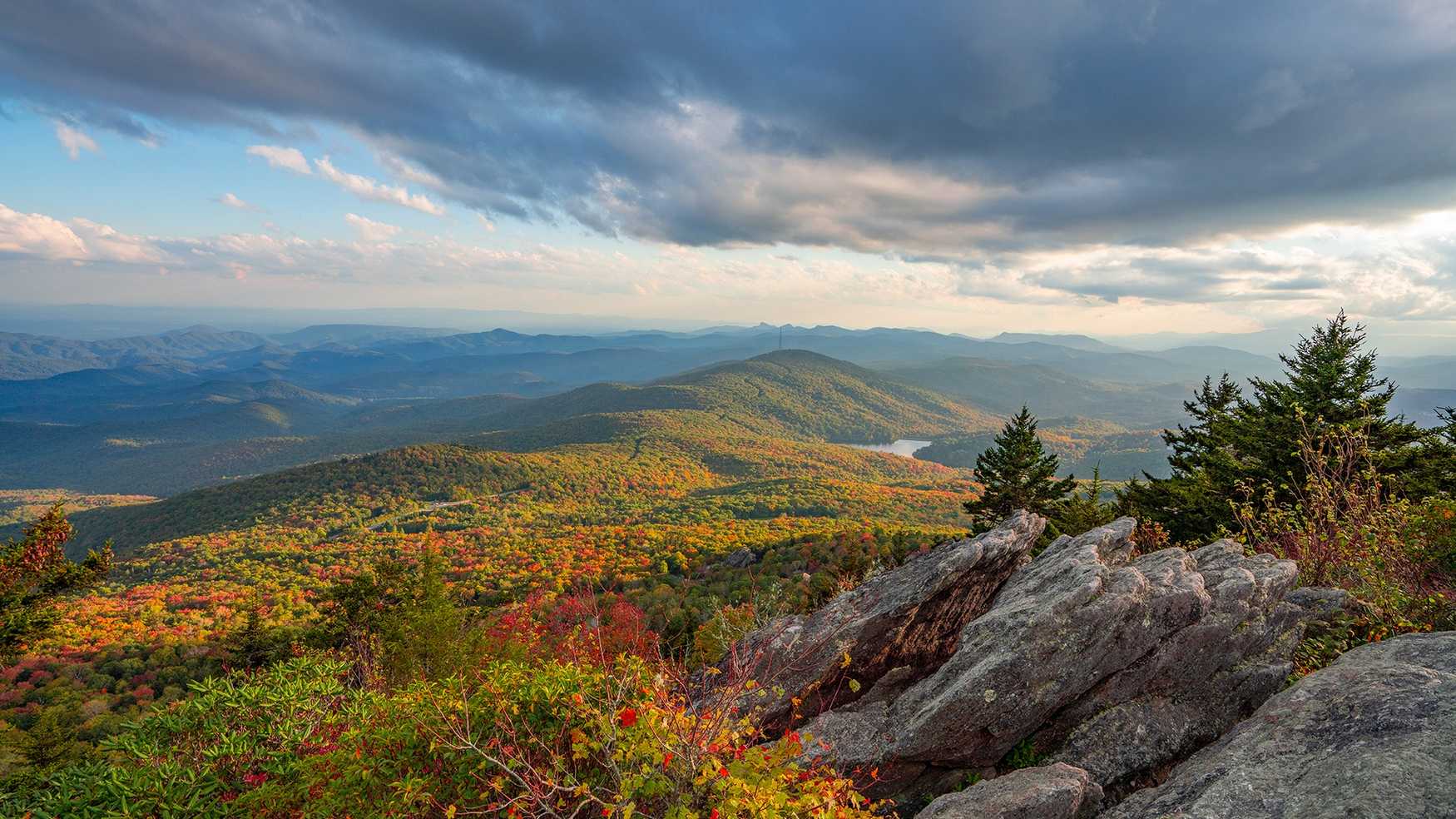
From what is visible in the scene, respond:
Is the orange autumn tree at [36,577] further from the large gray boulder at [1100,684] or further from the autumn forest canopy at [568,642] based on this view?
the large gray boulder at [1100,684]

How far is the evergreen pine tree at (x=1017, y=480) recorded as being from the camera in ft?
123

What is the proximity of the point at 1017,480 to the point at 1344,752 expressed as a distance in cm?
3503

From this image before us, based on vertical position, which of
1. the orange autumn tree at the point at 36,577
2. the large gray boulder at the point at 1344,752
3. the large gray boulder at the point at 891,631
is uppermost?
the large gray boulder at the point at 1344,752

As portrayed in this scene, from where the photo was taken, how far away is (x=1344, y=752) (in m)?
6.28

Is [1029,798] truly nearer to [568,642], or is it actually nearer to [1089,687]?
[1089,687]

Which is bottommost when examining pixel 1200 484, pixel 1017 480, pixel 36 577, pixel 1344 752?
pixel 36 577

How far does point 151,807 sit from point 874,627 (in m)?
13.2

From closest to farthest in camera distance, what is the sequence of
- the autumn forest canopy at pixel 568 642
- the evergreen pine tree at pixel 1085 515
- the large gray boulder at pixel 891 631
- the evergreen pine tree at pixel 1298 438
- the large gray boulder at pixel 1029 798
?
the autumn forest canopy at pixel 568 642, the large gray boulder at pixel 1029 798, the large gray boulder at pixel 891 631, the evergreen pine tree at pixel 1298 438, the evergreen pine tree at pixel 1085 515

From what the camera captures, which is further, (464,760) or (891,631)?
(891,631)

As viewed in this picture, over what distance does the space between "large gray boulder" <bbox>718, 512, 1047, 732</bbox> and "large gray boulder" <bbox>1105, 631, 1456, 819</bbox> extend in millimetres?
5721

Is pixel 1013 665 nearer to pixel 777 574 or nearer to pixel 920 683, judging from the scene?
pixel 920 683

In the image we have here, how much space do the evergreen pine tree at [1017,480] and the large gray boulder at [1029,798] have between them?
3109 centimetres

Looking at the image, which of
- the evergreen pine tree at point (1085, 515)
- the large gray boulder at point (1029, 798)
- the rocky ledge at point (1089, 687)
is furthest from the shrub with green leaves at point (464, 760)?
the evergreen pine tree at point (1085, 515)

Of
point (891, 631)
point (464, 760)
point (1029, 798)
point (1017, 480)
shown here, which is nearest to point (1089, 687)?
point (1029, 798)
